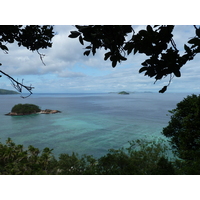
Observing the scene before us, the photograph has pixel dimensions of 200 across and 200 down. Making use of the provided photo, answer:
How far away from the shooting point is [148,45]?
95 centimetres

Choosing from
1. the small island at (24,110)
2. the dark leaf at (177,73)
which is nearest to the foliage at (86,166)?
the dark leaf at (177,73)

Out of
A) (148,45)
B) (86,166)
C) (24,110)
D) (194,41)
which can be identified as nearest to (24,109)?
(24,110)

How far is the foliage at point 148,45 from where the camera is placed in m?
0.90

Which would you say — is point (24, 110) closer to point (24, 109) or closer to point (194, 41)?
point (24, 109)

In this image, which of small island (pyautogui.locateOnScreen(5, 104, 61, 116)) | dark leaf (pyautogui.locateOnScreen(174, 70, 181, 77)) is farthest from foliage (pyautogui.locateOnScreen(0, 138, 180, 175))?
small island (pyautogui.locateOnScreen(5, 104, 61, 116))

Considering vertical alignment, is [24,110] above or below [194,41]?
below

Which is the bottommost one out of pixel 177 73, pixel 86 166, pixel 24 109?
pixel 86 166

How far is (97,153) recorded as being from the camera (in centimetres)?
979

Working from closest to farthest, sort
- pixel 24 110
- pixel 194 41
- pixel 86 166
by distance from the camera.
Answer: pixel 194 41 < pixel 86 166 < pixel 24 110

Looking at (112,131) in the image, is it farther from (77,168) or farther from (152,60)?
(152,60)

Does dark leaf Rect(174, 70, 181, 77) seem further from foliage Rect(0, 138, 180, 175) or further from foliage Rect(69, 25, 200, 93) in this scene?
foliage Rect(0, 138, 180, 175)

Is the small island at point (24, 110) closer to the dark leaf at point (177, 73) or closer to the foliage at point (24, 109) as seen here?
the foliage at point (24, 109)
